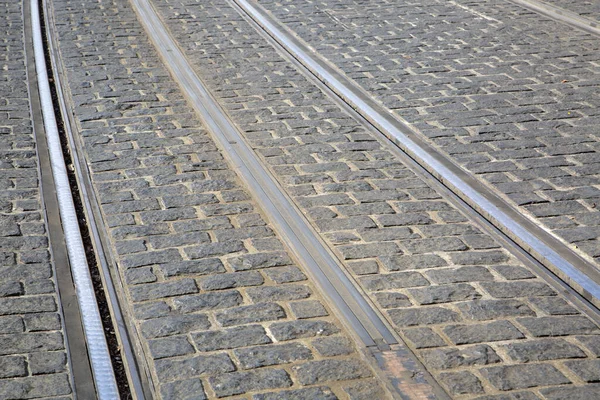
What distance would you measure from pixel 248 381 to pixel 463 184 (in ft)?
8.29

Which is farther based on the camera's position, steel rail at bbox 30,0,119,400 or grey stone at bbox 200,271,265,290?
grey stone at bbox 200,271,265,290

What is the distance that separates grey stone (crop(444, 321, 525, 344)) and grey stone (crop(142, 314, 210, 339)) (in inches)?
45.8

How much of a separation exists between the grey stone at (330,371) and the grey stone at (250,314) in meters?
0.45

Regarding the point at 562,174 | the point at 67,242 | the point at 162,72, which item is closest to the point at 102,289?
the point at 67,242

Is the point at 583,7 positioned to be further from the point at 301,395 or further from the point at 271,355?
the point at 301,395

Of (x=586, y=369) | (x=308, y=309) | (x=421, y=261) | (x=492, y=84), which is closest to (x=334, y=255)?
(x=421, y=261)

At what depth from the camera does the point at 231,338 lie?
4.09 metres

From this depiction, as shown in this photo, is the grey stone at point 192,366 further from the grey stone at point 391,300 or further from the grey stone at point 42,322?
the grey stone at point 391,300

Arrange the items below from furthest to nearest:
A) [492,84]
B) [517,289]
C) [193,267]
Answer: [492,84] < [193,267] < [517,289]

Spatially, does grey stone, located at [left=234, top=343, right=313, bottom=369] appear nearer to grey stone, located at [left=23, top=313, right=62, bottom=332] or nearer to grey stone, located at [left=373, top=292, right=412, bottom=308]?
grey stone, located at [left=373, top=292, right=412, bottom=308]

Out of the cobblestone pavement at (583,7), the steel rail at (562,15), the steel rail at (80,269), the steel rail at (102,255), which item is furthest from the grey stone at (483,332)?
the cobblestone pavement at (583,7)

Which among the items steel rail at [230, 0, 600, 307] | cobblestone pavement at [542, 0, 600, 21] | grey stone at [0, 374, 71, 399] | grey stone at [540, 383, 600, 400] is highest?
grey stone at [540, 383, 600, 400]

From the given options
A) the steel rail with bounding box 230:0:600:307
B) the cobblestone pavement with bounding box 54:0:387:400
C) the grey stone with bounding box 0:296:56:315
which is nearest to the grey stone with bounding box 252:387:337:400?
the cobblestone pavement with bounding box 54:0:387:400

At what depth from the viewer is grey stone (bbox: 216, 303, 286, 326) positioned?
13.9 feet
